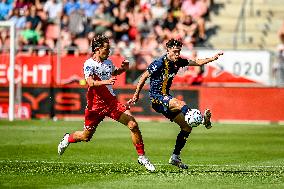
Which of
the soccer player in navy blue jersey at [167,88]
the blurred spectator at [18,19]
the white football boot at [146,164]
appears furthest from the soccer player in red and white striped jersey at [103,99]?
the blurred spectator at [18,19]

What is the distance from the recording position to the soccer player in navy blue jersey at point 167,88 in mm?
14953

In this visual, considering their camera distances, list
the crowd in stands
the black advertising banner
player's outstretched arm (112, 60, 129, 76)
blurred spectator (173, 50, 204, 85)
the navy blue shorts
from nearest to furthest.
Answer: player's outstretched arm (112, 60, 129, 76), the navy blue shorts, blurred spectator (173, 50, 204, 85), the black advertising banner, the crowd in stands

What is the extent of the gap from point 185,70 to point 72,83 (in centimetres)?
347

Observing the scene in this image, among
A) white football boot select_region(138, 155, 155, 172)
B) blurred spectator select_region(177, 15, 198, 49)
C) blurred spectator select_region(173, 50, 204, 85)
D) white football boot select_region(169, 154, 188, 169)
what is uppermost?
blurred spectator select_region(177, 15, 198, 49)

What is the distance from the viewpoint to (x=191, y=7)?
31.2m

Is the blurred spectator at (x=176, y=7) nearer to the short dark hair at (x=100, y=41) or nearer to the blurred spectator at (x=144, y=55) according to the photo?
the blurred spectator at (x=144, y=55)

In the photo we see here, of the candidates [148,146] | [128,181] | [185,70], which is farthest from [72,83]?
[128,181]

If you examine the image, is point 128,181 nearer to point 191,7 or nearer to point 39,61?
point 39,61

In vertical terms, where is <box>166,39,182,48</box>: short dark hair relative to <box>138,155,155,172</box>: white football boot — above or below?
above

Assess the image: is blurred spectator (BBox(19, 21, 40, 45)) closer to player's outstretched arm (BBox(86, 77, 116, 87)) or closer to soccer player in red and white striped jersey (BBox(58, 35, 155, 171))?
soccer player in red and white striped jersey (BBox(58, 35, 155, 171))

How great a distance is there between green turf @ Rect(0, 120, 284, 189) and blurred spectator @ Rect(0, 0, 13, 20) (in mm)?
6823

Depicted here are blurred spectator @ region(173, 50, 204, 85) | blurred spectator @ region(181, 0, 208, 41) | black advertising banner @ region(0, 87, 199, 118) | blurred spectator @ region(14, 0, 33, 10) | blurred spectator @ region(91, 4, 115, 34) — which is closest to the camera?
blurred spectator @ region(173, 50, 204, 85)

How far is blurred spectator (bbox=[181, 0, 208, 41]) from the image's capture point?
1208 inches

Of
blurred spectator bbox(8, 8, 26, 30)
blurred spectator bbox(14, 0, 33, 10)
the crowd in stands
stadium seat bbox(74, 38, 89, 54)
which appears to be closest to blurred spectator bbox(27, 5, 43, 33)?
the crowd in stands
